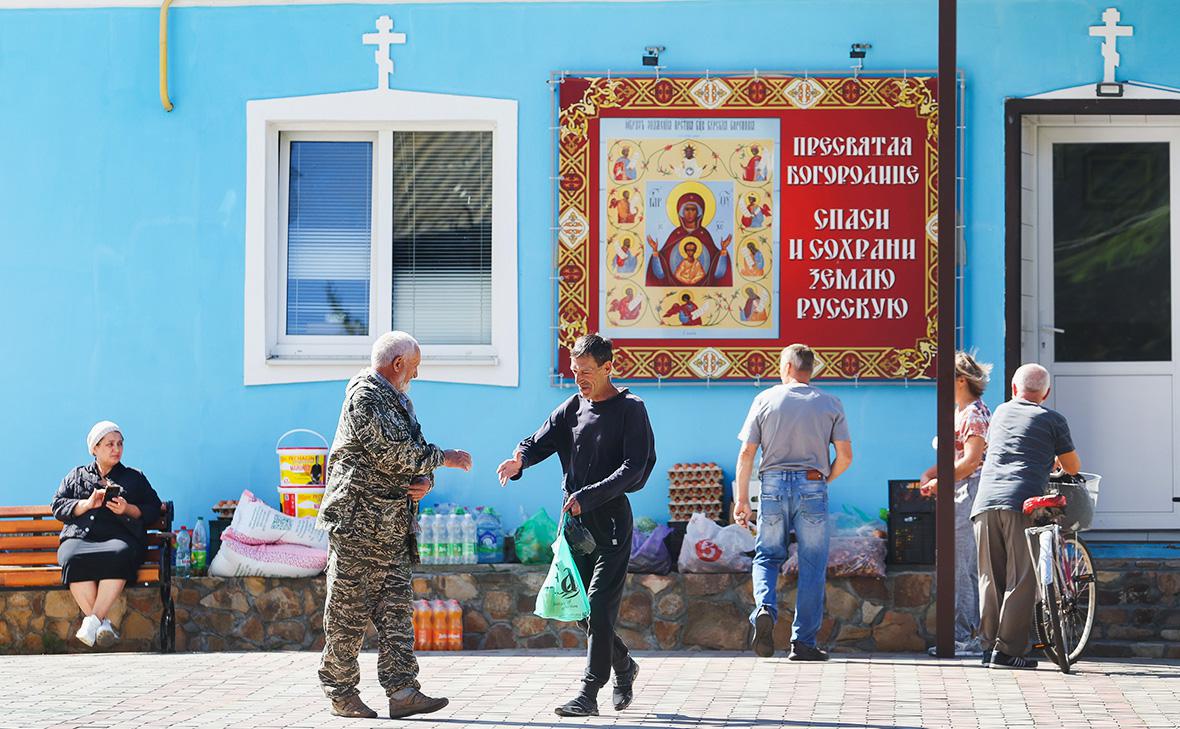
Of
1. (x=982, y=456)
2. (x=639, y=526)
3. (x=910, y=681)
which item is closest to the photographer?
(x=910, y=681)

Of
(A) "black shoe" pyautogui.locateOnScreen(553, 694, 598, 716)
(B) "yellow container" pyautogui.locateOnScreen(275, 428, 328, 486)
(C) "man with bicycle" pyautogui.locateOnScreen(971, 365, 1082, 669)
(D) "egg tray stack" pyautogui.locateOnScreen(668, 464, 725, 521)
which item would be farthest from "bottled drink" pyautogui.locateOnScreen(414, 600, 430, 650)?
(C) "man with bicycle" pyautogui.locateOnScreen(971, 365, 1082, 669)

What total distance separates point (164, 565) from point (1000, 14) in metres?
6.65

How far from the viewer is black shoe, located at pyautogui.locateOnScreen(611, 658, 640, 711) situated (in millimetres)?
8602

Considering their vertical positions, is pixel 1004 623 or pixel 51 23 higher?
pixel 51 23

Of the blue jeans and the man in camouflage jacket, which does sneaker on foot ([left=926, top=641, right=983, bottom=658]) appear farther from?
the man in camouflage jacket

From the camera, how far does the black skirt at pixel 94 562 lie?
1152 centimetres

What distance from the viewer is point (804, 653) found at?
10.6m

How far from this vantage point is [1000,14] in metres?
12.3

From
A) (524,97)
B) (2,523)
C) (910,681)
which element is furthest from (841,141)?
(2,523)

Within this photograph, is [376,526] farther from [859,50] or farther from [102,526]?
[859,50]

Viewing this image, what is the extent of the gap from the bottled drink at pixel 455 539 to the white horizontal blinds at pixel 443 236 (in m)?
1.42

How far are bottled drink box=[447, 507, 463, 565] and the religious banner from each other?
1.32 m

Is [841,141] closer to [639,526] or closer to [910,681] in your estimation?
[639,526]

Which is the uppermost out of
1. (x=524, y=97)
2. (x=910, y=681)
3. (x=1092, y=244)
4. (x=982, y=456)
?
(x=524, y=97)
